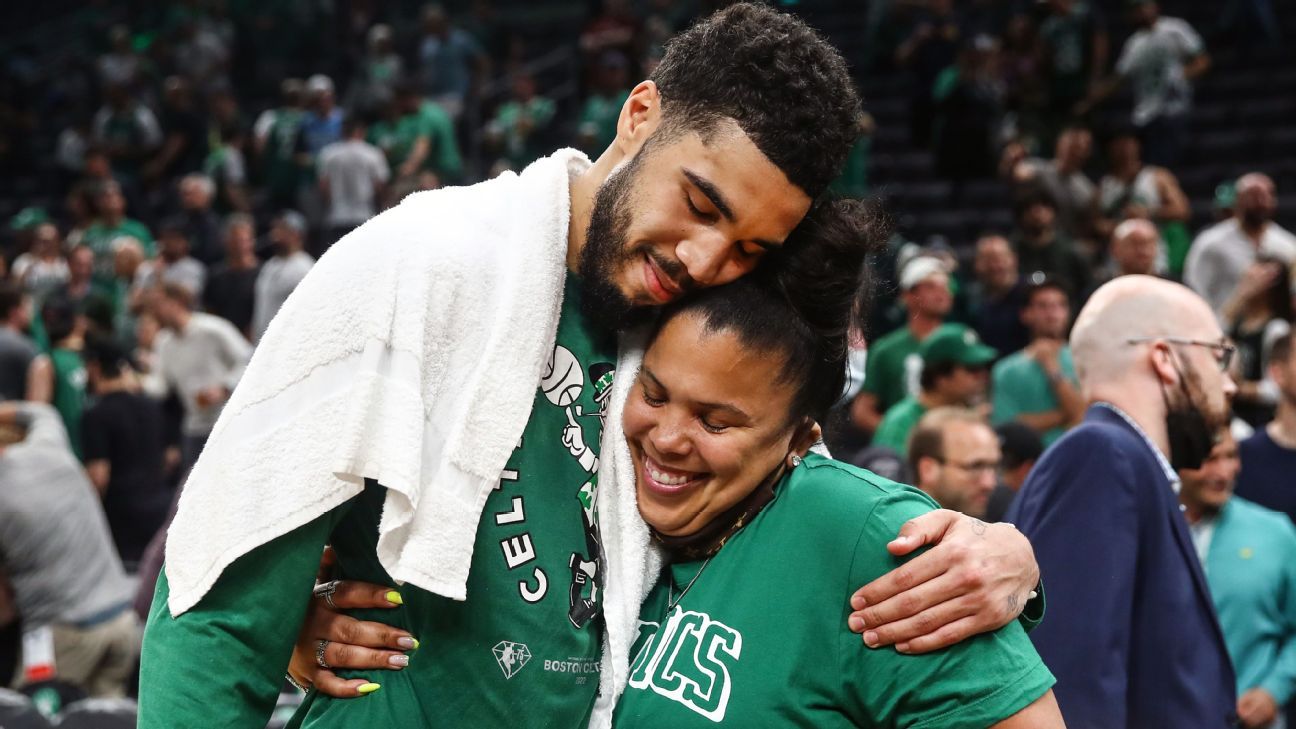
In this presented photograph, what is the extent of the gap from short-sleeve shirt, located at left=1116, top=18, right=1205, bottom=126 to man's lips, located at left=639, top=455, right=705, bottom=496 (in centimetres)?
913

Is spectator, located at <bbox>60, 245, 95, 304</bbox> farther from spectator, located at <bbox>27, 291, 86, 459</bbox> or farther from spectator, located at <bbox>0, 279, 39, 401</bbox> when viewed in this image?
spectator, located at <bbox>0, 279, 39, 401</bbox>

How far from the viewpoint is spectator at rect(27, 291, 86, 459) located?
315 inches

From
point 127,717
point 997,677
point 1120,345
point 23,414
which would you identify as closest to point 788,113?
point 997,677

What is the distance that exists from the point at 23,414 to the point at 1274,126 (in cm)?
922

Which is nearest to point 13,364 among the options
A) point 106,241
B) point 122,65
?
point 106,241

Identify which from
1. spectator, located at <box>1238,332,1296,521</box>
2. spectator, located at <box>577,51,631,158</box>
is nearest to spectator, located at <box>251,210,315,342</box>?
spectator, located at <box>577,51,631,158</box>

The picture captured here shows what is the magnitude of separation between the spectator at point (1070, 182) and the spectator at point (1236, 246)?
3.16ft

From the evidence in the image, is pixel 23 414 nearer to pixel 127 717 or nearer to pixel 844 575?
pixel 127 717

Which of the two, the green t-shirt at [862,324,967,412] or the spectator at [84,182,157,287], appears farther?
the spectator at [84,182,157,287]

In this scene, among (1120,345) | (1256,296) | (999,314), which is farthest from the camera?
(999,314)

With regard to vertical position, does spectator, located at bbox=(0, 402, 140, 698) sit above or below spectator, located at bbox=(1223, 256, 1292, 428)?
below

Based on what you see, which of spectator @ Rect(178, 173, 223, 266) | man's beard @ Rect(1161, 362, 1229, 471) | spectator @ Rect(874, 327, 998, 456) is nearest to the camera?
man's beard @ Rect(1161, 362, 1229, 471)

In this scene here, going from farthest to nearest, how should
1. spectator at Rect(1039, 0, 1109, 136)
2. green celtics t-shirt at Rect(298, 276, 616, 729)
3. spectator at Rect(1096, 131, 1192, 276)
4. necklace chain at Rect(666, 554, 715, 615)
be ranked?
spectator at Rect(1039, 0, 1109, 136) < spectator at Rect(1096, 131, 1192, 276) < necklace chain at Rect(666, 554, 715, 615) < green celtics t-shirt at Rect(298, 276, 616, 729)

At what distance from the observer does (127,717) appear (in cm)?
406
